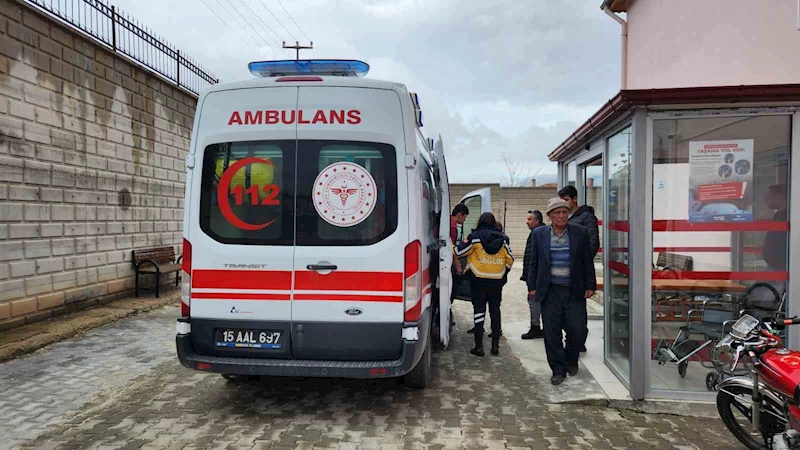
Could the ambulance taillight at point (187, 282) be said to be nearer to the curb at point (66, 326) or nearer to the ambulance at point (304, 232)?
the ambulance at point (304, 232)

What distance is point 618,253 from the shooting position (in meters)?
4.68

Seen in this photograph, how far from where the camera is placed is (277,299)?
3.59 meters

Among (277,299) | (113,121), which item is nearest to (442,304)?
(277,299)

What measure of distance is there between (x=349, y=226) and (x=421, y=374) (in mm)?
1618

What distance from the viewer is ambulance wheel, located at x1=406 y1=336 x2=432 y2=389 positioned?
4.33 m

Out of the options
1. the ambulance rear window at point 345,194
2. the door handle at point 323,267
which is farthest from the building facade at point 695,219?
the door handle at point 323,267

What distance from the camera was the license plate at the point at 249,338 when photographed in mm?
3594

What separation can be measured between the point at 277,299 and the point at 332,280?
0.43 metres

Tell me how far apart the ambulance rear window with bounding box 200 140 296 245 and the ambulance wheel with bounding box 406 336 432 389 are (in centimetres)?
167

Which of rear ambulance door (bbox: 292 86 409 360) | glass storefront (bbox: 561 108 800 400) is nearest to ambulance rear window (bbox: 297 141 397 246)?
rear ambulance door (bbox: 292 86 409 360)

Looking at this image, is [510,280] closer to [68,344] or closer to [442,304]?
[442,304]

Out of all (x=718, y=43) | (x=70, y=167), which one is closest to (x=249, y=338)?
(x=70, y=167)

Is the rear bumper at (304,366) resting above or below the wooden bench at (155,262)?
below

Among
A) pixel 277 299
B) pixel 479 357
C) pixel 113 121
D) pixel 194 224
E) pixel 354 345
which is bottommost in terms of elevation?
pixel 479 357
